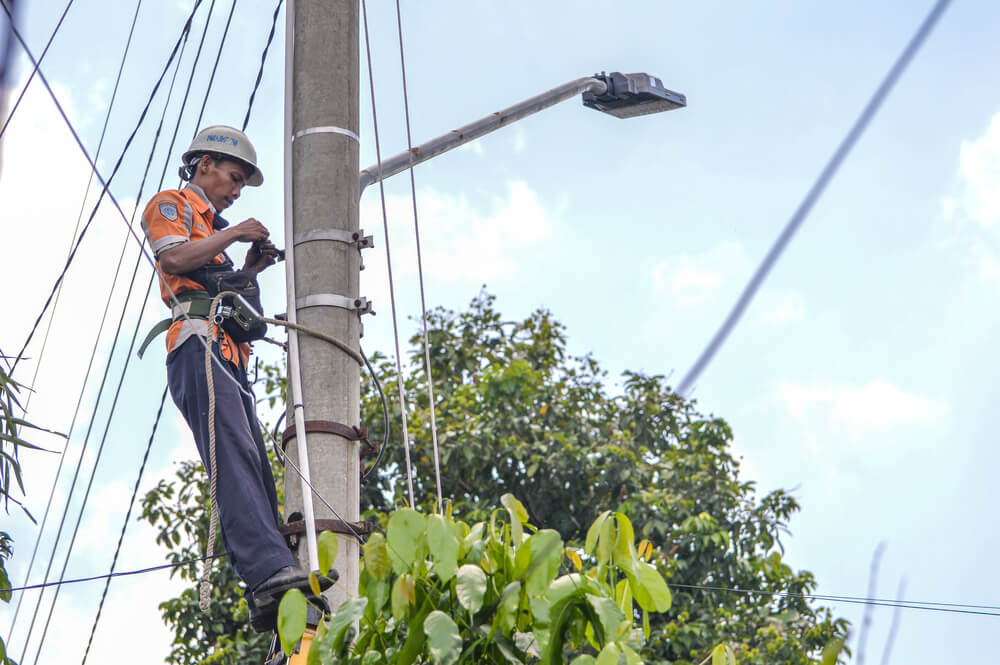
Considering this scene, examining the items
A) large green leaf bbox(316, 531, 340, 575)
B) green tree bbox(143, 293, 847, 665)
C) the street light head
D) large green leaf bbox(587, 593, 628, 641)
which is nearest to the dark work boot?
large green leaf bbox(316, 531, 340, 575)

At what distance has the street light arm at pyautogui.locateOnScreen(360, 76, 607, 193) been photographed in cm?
464

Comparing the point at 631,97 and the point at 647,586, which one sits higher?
the point at 631,97

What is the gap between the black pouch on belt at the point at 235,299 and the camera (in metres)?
4.07

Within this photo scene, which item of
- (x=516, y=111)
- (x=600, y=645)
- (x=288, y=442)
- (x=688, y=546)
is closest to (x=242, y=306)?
(x=288, y=442)

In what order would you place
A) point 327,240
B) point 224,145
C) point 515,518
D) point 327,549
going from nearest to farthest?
point 515,518 → point 327,549 → point 327,240 → point 224,145

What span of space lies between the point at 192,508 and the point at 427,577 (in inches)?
341

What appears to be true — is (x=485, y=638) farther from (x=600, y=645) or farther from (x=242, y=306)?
(x=242, y=306)

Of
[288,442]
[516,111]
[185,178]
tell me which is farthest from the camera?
[516,111]

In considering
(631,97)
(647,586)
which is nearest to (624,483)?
(631,97)

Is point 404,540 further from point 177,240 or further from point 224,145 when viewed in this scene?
point 224,145

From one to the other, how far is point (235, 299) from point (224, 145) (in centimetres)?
70

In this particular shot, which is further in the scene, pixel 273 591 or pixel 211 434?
pixel 211 434

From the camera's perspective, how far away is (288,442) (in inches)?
150

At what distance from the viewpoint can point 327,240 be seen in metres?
4.01
